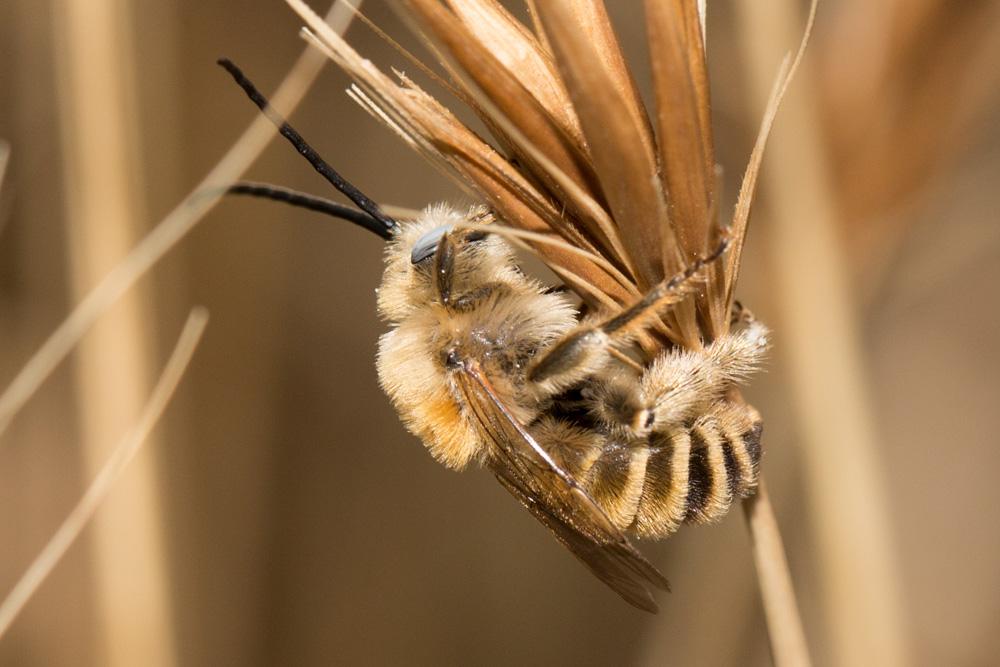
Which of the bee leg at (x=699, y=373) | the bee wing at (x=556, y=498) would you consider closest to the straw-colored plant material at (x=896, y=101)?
the bee leg at (x=699, y=373)

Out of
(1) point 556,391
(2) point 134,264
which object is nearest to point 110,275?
(2) point 134,264

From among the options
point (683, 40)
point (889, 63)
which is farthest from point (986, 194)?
point (683, 40)

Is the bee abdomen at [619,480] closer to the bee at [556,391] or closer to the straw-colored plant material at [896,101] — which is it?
the bee at [556,391]

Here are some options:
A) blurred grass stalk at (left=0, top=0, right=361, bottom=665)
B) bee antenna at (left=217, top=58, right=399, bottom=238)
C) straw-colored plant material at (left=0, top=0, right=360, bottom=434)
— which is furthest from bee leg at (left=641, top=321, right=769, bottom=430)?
blurred grass stalk at (left=0, top=0, right=361, bottom=665)

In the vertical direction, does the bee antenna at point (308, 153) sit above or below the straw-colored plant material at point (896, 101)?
below

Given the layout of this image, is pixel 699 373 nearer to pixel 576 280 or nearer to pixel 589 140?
pixel 576 280

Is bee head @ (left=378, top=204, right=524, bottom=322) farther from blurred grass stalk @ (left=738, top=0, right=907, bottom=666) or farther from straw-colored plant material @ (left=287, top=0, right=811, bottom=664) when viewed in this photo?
blurred grass stalk @ (left=738, top=0, right=907, bottom=666)
